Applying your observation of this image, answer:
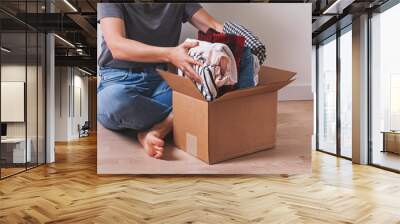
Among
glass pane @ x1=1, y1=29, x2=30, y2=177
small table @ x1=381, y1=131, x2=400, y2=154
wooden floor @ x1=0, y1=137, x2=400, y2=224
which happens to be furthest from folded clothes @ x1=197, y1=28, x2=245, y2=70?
glass pane @ x1=1, y1=29, x2=30, y2=177

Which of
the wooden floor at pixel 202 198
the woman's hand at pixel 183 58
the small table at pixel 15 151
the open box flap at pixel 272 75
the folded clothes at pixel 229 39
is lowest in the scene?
the wooden floor at pixel 202 198

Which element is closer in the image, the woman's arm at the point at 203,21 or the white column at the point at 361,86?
the woman's arm at the point at 203,21

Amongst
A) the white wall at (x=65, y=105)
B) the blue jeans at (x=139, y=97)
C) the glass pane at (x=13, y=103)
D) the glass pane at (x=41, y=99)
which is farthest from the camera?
the white wall at (x=65, y=105)

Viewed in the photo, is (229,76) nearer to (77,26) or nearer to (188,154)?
(188,154)

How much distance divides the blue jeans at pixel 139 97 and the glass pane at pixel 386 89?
403 centimetres

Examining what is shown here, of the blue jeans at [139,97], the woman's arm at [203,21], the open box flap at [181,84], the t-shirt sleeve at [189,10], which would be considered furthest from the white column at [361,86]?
the blue jeans at [139,97]

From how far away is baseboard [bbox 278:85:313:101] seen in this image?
6.00 metres

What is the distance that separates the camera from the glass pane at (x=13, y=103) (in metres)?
6.59

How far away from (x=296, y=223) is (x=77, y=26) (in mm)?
6363

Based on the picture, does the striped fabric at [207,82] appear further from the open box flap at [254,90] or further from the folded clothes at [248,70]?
the folded clothes at [248,70]

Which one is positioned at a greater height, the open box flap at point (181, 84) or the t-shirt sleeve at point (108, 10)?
the t-shirt sleeve at point (108, 10)

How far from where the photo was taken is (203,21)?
5.98m

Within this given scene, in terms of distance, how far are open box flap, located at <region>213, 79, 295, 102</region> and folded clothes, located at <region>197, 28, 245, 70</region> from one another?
49 centimetres

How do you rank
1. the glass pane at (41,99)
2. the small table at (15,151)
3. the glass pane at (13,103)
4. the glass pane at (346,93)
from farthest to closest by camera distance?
the glass pane at (346,93)
the glass pane at (41,99)
the small table at (15,151)
the glass pane at (13,103)
